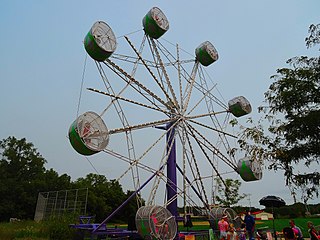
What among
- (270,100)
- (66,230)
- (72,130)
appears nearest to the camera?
(72,130)

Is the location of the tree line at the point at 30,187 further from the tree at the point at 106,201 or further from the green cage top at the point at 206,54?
the green cage top at the point at 206,54

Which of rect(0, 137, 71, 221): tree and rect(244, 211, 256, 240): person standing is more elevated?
rect(0, 137, 71, 221): tree

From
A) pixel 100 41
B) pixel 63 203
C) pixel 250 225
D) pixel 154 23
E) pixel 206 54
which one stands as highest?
pixel 206 54

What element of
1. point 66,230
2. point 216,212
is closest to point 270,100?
point 216,212

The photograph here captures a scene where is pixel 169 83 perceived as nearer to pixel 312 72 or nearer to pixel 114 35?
pixel 114 35

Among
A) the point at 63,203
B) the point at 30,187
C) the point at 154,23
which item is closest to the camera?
the point at 154,23

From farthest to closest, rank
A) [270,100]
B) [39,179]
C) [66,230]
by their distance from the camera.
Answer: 1. [39,179]
2. [66,230]
3. [270,100]

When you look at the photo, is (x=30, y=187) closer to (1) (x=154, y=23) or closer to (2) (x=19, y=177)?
(2) (x=19, y=177)

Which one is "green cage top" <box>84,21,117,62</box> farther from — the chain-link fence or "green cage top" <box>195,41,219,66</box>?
the chain-link fence

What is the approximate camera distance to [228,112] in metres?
17.4

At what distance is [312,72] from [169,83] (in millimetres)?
6063

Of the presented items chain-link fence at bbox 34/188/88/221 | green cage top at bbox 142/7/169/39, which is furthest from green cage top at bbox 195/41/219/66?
chain-link fence at bbox 34/188/88/221

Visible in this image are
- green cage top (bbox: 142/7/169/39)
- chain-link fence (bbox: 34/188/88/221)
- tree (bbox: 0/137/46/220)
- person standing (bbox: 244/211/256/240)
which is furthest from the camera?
tree (bbox: 0/137/46/220)

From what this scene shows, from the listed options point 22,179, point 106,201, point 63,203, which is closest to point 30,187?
point 22,179
